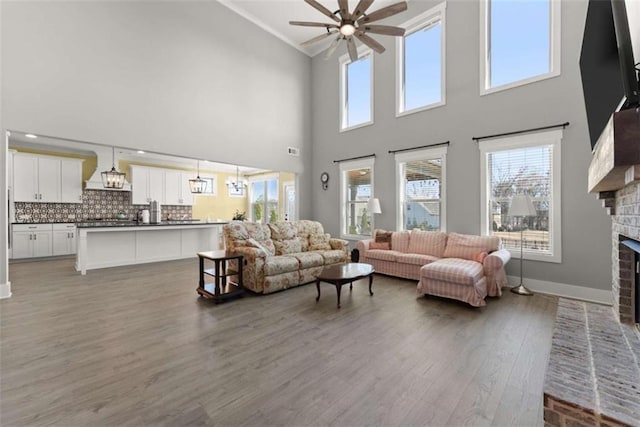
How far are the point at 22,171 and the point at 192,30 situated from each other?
533 centimetres

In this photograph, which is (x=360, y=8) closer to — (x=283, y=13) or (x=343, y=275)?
(x=343, y=275)

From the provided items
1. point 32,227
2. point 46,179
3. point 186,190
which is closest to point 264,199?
point 186,190

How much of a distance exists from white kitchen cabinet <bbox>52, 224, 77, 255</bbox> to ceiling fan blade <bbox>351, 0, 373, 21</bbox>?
8.00 meters

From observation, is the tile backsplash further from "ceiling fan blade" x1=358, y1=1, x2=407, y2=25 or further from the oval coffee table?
"ceiling fan blade" x1=358, y1=1, x2=407, y2=25

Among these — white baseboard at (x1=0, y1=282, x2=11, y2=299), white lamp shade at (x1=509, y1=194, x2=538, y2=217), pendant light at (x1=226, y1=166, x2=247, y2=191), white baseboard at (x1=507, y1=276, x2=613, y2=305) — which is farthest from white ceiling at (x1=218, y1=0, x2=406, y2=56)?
white baseboard at (x1=0, y1=282, x2=11, y2=299)

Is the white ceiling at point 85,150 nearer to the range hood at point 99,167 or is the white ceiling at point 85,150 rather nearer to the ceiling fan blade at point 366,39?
the range hood at point 99,167

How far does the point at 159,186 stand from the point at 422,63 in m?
7.73

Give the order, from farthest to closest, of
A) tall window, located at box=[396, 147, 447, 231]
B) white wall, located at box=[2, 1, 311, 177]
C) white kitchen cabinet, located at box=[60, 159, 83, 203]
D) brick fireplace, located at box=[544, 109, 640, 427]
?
white kitchen cabinet, located at box=[60, 159, 83, 203] < tall window, located at box=[396, 147, 447, 231] < white wall, located at box=[2, 1, 311, 177] < brick fireplace, located at box=[544, 109, 640, 427]

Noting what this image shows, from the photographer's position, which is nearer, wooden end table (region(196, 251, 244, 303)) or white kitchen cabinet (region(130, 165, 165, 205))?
wooden end table (region(196, 251, 244, 303))

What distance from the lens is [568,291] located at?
393 cm

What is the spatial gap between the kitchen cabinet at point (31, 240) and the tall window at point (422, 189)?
8.22m

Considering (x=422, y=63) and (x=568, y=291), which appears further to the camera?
(x=422, y=63)

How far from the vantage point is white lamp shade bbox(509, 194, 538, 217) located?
12.9 feet

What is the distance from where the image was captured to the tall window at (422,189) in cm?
523
